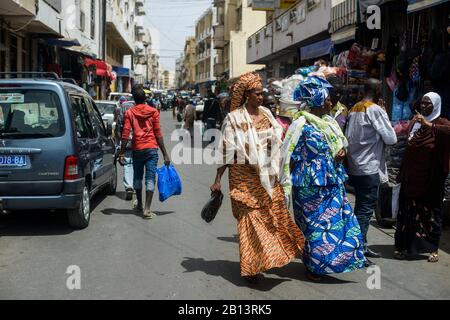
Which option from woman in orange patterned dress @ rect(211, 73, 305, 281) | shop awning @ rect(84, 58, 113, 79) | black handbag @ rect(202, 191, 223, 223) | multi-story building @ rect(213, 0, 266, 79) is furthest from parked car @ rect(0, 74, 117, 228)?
multi-story building @ rect(213, 0, 266, 79)

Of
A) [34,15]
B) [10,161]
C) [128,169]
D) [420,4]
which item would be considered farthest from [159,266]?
[34,15]

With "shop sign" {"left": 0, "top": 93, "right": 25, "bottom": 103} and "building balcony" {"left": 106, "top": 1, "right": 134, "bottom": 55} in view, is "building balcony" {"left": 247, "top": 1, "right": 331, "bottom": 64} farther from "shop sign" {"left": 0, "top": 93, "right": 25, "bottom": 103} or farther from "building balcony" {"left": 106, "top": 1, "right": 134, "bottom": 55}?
"shop sign" {"left": 0, "top": 93, "right": 25, "bottom": 103}

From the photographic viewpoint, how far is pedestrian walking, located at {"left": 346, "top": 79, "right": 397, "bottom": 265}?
570 cm

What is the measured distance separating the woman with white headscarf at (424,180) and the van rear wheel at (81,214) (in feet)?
11.9

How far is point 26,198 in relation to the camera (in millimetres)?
6590

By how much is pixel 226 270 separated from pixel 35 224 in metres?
3.09

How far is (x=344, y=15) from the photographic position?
12.8m

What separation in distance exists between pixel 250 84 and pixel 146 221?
326 cm

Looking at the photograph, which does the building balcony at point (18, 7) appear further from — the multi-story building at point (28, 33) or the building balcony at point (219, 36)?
the building balcony at point (219, 36)

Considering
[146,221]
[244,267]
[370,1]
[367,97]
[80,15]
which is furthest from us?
[80,15]

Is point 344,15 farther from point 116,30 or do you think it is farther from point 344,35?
point 116,30

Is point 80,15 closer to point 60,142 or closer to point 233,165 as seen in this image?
point 60,142

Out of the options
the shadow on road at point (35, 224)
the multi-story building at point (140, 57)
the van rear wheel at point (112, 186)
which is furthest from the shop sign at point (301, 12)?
the multi-story building at point (140, 57)

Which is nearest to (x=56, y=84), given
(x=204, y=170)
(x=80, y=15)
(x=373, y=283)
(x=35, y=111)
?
(x=35, y=111)
